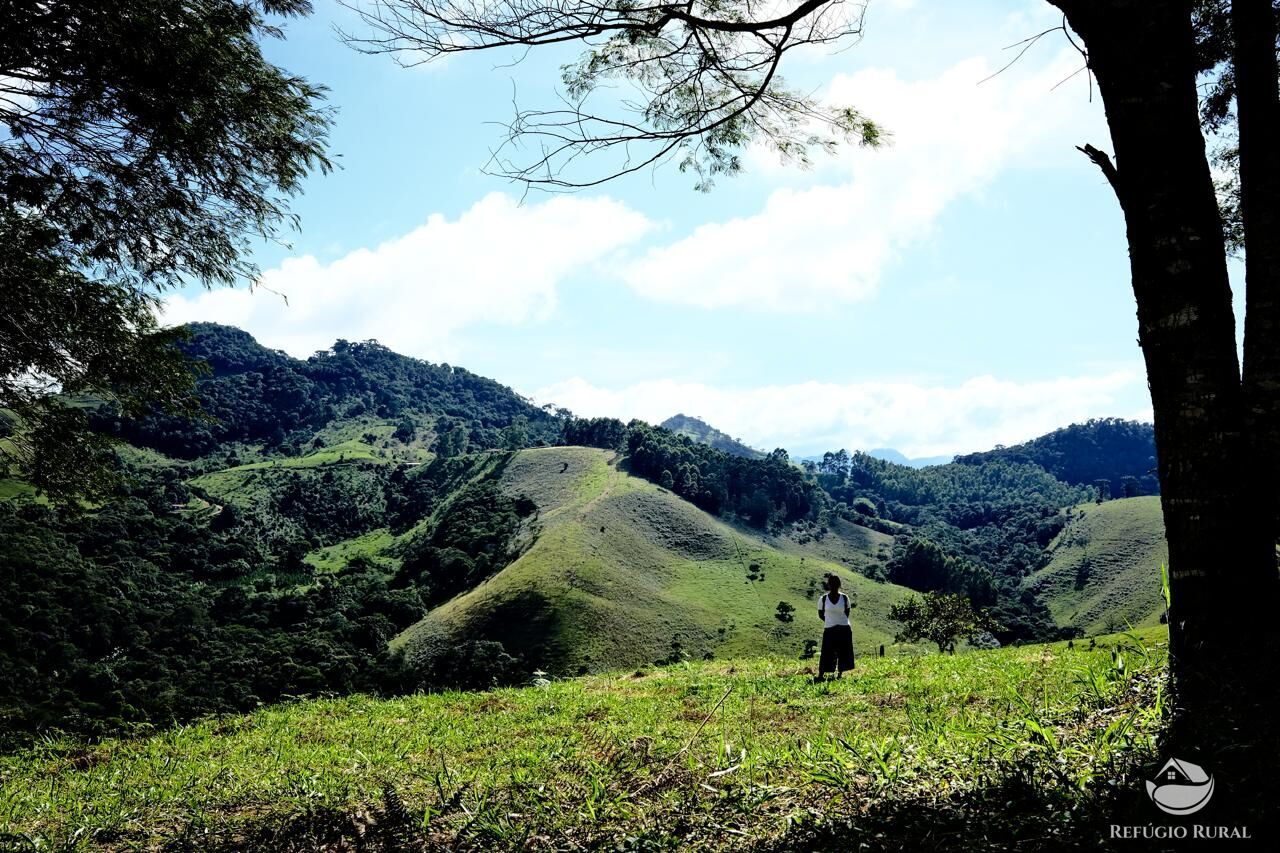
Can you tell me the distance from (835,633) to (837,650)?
25 centimetres

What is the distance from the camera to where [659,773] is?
4.67 meters

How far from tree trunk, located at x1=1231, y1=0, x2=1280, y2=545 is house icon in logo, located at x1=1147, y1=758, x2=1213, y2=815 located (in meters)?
2.47

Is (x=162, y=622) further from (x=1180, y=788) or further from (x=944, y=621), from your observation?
(x=1180, y=788)

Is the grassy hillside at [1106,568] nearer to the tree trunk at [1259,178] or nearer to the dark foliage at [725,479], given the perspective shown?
the dark foliage at [725,479]

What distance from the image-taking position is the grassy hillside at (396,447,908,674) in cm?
8050

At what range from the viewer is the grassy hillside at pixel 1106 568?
101 metres

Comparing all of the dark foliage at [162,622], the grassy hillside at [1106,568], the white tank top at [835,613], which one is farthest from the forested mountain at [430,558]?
the white tank top at [835,613]

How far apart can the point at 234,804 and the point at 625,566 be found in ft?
328

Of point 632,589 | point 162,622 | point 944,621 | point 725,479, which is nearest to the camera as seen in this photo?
point 944,621

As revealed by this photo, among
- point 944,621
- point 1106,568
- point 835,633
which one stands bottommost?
point 1106,568

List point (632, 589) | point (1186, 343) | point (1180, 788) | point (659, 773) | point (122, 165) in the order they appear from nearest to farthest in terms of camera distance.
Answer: point (1180, 788), point (1186, 343), point (659, 773), point (122, 165), point (632, 589)

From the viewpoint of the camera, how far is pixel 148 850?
4.68 meters

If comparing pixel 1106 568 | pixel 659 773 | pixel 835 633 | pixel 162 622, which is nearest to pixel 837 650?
pixel 835 633

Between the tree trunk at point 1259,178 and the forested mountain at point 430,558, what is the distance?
13194 millimetres
